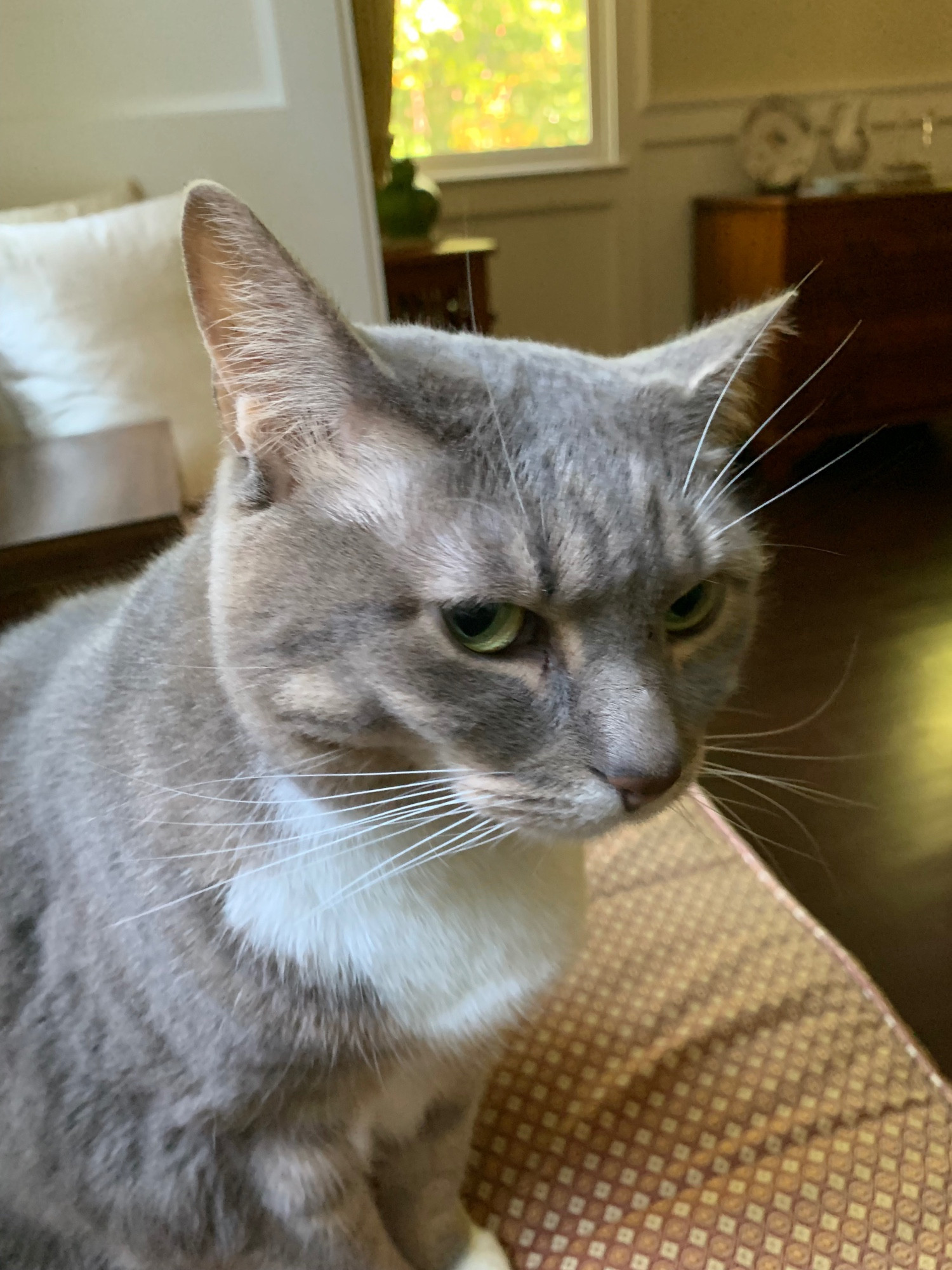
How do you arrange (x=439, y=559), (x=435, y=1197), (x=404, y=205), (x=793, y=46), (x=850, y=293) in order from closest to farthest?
(x=439, y=559) → (x=435, y=1197) → (x=404, y=205) → (x=850, y=293) → (x=793, y=46)

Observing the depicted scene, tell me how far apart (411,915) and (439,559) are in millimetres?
254

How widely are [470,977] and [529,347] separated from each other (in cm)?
44

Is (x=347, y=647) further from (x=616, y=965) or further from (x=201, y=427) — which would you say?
(x=201, y=427)

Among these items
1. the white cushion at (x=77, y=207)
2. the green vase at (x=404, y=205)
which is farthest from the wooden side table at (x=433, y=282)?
the white cushion at (x=77, y=207)

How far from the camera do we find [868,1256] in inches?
32.8

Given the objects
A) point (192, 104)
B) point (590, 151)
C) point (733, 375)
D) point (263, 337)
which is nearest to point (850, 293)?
point (590, 151)

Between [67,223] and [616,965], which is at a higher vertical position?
[67,223]

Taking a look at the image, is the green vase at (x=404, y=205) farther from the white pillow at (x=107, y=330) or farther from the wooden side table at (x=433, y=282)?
the white pillow at (x=107, y=330)

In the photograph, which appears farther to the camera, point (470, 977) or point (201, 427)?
point (201, 427)

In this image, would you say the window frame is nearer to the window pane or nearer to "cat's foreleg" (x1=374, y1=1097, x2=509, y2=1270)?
the window pane

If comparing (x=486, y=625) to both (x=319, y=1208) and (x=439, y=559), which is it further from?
(x=319, y=1208)

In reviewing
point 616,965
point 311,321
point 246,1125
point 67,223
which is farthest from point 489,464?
point 67,223

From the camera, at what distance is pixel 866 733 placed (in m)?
1.79

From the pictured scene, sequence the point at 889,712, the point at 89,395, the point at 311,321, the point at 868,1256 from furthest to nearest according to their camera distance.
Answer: the point at 889,712 < the point at 89,395 < the point at 868,1256 < the point at 311,321
